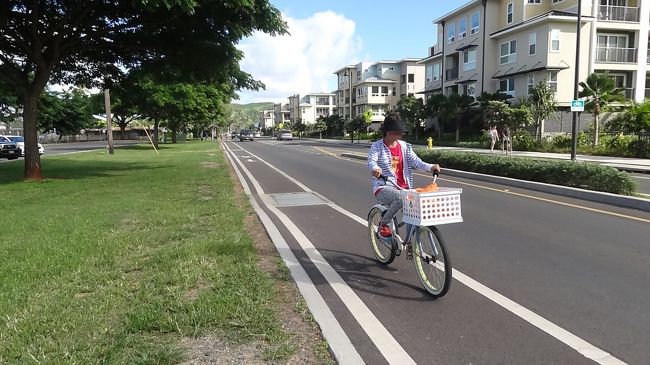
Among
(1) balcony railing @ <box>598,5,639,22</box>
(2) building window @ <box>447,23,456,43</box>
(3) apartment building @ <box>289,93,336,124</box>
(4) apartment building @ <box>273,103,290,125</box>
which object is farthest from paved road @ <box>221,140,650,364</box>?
(4) apartment building @ <box>273,103,290,125</box>

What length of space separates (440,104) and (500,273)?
1549 inches

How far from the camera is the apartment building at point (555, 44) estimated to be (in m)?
37.9

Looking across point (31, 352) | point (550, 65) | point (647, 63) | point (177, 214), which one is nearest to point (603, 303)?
point (31, 352)

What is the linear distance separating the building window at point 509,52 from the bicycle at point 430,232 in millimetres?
40204

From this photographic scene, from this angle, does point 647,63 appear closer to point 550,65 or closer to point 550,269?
point 550,65

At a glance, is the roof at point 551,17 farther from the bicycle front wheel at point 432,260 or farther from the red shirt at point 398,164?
the bicycle front wheel at point 432,260

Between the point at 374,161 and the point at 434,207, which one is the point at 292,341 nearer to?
the point at 434,207

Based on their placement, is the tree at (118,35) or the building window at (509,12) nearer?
the tree at (118,35)

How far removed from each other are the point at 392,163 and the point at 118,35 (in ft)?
49.7

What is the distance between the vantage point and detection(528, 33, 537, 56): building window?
128 feet

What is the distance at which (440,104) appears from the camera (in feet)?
143

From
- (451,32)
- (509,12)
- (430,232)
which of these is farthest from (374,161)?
(451,32)

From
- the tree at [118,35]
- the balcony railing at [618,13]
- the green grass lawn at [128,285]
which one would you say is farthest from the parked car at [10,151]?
the balcony railing at [618,13]

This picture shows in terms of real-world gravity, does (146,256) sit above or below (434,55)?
below
